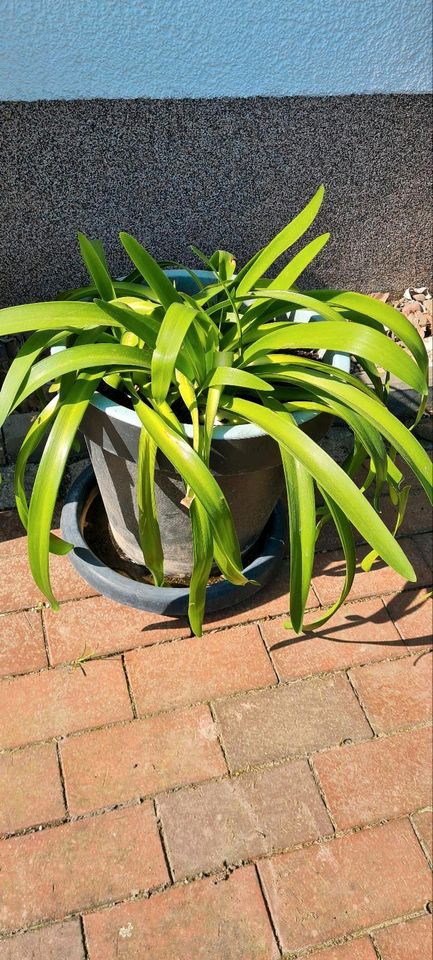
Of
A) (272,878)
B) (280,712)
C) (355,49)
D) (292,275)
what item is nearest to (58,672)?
(280,712)

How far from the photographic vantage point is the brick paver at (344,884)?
1.45m

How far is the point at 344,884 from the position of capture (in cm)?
151

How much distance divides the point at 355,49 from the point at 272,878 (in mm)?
2462

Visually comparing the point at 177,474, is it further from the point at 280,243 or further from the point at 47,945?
the point at 47,945

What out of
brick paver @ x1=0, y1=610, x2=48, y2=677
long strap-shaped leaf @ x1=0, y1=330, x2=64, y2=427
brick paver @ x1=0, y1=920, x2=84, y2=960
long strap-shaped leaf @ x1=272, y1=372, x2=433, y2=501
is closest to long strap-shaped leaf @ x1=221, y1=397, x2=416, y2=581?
long strap-shaped leaf @ x1=272, y1=372, x2=433, y2=501

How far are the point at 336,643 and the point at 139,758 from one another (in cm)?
61

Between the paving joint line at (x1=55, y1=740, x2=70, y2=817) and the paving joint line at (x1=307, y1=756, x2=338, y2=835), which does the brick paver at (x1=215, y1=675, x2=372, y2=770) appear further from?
the paving joint line at (x1=55, y1=740, x2=70, y2=817)

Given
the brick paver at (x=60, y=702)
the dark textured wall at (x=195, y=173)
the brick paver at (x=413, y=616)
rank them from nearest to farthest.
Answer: the brick paver at (x=60, y=702) → the brick paver at (x=413, y=616) → the dark textured wall at (x=195, y=173)

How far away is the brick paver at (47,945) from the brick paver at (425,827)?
0.76 m

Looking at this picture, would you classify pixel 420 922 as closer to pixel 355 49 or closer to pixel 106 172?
pixel 106 172

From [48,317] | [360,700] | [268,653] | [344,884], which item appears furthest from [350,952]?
[48,317]

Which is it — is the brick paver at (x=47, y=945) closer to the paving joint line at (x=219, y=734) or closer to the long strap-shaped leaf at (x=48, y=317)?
the paving joint line at (x=219, y=734)

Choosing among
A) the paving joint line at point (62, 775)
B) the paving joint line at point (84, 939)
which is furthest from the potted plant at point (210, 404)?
the paving joint line at point (84, 939)

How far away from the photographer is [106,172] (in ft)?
7.80
